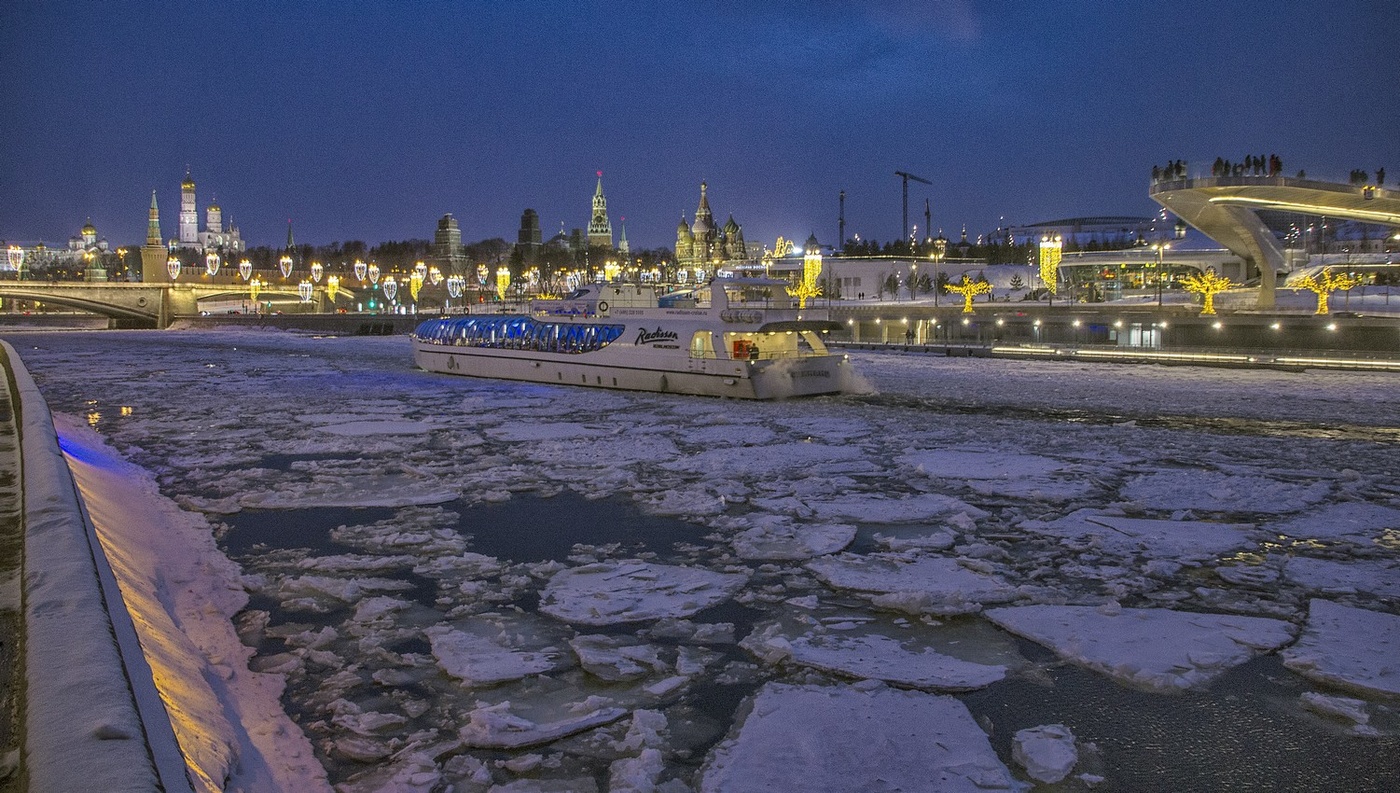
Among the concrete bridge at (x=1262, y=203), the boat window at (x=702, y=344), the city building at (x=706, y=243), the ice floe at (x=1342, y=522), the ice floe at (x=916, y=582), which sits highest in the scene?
the city building at (x=706, y=243)

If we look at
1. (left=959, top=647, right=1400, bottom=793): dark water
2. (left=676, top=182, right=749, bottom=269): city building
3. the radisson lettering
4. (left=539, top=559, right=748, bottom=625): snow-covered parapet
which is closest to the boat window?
the radisson lettering

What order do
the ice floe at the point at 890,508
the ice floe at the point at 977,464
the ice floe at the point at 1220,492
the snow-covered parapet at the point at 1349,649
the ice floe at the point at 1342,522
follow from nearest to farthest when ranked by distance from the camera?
1. the snow-covered parapet at the point at 1349,649
2. the ice floe at the point at 1342,522
3. the ice floe at the point at 890,508
4. the ice floe at the point at 1220,492
5. the ice floe at the point at 977,464

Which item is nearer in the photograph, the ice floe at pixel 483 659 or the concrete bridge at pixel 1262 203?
the ice floe at pixel 483 659

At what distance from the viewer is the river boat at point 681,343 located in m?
24.0

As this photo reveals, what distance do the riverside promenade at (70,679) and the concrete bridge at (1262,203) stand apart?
163 ft

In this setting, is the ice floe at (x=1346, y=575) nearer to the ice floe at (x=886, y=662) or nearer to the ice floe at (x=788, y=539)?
the ice floe at (x=886, y=662)

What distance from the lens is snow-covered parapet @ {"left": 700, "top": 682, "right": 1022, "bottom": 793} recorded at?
189 inches

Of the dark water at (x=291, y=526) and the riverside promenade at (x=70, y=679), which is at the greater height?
the riverside promenade at (x=70, y=679)

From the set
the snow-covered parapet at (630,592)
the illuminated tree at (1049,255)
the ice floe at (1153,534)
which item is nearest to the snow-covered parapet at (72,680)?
the snow-covered parapet at (630,592)

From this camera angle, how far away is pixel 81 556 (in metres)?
5.96

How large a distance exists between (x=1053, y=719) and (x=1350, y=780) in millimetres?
1434

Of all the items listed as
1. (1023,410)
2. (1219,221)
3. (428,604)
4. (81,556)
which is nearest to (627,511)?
(428,604)

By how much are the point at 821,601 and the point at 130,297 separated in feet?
355

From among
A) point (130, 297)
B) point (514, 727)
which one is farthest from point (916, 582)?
point (130, 297)
